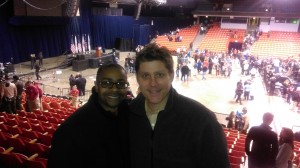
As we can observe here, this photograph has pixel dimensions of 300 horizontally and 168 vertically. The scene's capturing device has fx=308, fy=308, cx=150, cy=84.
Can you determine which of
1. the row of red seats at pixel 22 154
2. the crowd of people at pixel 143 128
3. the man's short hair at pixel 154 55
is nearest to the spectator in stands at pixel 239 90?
the row of red seats at pixel 22 154

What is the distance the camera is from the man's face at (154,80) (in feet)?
6.80

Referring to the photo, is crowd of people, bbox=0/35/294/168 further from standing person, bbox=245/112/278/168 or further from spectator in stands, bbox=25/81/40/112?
spectator in stands, bbox=25/81/40/112

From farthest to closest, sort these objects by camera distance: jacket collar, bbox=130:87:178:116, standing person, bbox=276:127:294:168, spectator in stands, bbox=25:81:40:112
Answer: spectator in stands, bbox=25:81:40:112
standing person, bbox=276:127:294:168
jacket collar, bbox=130:87:178:116

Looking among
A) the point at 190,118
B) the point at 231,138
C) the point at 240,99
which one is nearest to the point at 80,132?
the point at 190,118

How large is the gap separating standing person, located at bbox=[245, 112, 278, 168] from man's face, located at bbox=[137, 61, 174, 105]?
244cm

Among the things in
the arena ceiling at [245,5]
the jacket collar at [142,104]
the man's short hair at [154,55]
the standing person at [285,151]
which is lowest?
the standing person at [285,151]

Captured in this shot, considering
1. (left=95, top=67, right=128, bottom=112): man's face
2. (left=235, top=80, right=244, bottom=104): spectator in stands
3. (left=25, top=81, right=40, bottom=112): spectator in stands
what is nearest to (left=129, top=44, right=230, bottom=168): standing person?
(left=95, top=67, right=128, bottom=112): man's face

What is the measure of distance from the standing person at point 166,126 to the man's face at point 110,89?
0.25 m

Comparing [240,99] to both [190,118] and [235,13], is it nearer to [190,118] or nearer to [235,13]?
[190,118]

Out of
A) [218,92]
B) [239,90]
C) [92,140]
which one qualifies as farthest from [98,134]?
[218,92]

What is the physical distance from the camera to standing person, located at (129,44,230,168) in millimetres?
1869

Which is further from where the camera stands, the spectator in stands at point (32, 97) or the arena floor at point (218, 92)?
the arena floor at point (218, 92)

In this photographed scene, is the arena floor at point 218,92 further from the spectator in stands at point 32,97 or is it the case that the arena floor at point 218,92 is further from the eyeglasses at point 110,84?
the eyeglasses at point 110,84

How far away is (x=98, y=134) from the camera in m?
2.16
